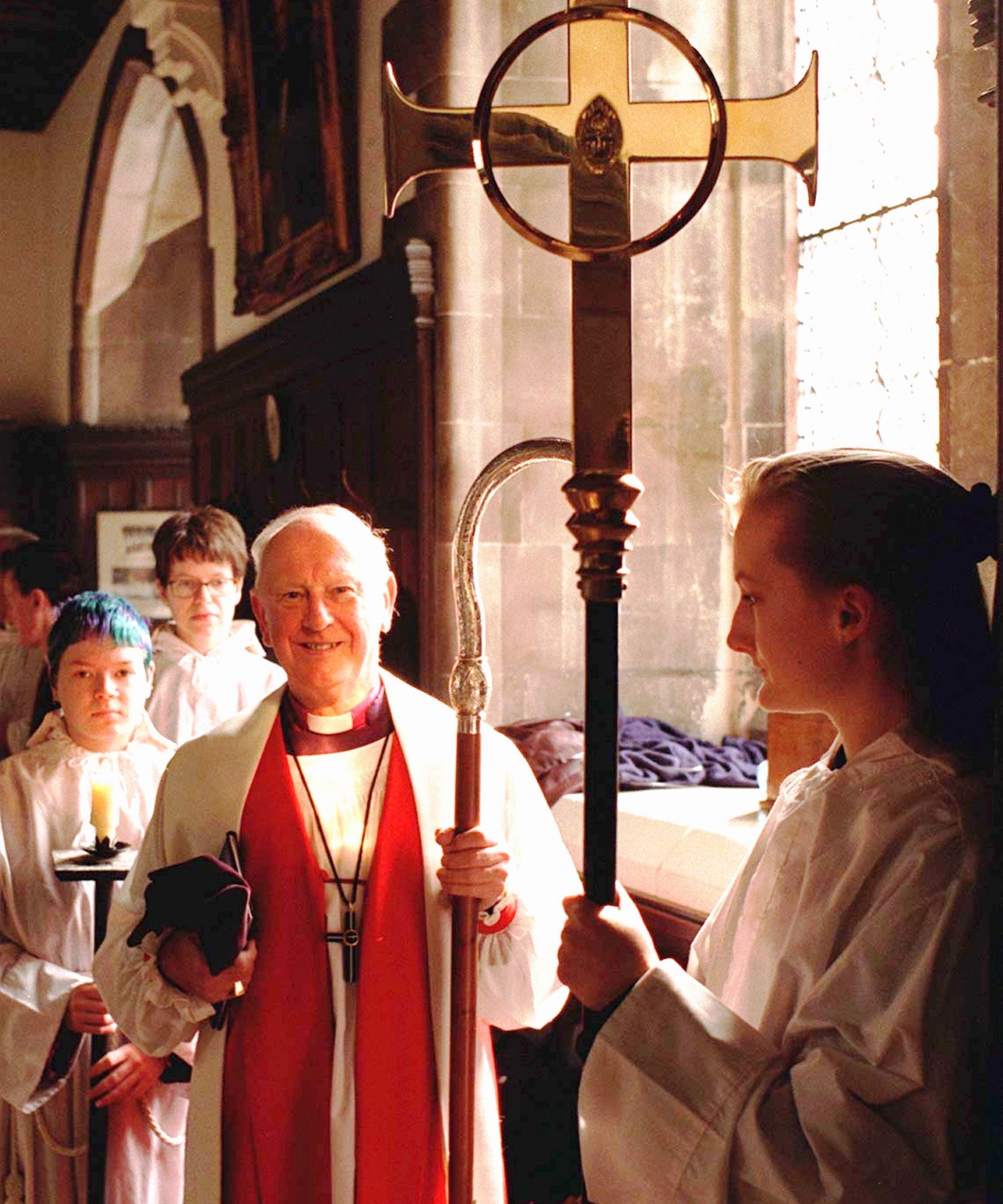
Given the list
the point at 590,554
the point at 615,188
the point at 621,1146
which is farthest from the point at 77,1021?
the point at 615,188

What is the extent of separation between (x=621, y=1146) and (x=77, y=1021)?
70.1 inches

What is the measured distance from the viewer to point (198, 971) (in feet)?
7.67

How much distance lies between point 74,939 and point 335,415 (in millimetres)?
4026

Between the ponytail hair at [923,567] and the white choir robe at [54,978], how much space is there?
2075 mm

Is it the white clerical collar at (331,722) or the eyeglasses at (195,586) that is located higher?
the eyeglasses at (195,586)

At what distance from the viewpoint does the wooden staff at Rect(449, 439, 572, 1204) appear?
2.00 metres

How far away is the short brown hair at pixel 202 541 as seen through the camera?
4570mm

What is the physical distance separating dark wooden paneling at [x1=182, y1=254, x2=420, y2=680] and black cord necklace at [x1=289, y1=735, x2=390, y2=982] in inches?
111

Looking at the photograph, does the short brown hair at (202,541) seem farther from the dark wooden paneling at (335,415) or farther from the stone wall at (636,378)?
the stone wall at (636,378)

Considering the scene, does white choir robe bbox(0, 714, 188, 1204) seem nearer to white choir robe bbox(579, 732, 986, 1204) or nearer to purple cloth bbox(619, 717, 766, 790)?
white choir robe bbox(579, 732, 986, 1204)

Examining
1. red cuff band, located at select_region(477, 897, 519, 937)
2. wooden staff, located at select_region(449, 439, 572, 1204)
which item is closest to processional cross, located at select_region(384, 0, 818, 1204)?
wooden staff, located at select_region(449, 439, 572, 1204)

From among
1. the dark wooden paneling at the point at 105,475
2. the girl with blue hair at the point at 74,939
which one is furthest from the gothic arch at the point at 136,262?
the girl with blue hair at the point at 74,939

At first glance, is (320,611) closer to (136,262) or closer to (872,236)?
(872,236)

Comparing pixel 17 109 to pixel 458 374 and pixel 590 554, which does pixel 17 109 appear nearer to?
pixel 458 374
